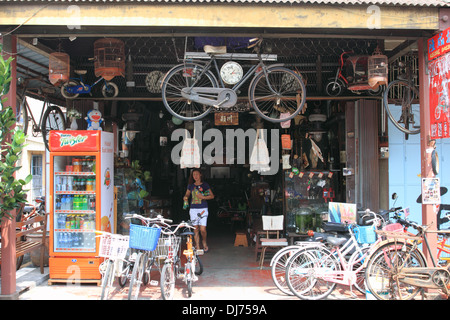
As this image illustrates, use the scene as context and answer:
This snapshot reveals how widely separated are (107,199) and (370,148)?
5729 millimetres

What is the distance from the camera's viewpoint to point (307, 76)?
811 cm

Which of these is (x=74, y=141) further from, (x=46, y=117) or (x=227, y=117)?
(x=227, y=117)

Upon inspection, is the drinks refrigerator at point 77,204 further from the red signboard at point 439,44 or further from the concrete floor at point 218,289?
the red signboard at point 439,44

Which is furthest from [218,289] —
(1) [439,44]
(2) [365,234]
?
(1) [439,44]

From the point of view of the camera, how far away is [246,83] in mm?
8078

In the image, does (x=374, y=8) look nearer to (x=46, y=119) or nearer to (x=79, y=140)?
(x=79, y=140)

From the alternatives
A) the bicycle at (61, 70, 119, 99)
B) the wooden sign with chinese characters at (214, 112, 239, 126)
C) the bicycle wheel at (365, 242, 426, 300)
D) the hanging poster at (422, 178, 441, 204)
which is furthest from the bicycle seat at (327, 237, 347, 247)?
the bicycle at (61, 70, 119, 99)

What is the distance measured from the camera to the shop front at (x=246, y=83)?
538 centimetres

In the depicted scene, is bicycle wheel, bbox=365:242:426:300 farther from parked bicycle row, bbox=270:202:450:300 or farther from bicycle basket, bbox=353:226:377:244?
bicycle basket, bbox=353:226:377:244

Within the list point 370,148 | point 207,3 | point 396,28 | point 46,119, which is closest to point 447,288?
point 370,148

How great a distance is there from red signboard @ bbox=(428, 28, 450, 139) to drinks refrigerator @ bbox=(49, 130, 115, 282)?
19.2 ft

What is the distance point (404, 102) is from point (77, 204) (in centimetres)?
692

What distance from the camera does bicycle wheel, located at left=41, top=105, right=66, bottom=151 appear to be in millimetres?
8508

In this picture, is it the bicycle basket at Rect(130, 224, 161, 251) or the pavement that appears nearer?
the bicycle basket at Rect(130, 224, 161, 251)
